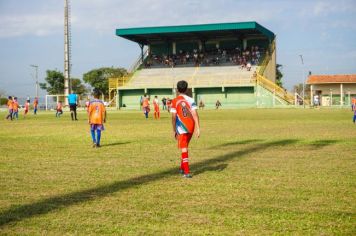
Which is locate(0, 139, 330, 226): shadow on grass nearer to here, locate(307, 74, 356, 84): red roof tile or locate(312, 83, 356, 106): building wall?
locate(312, 83, 356, 106): building wall

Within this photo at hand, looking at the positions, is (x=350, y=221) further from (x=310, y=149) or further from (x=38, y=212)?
(x=310, y=149)

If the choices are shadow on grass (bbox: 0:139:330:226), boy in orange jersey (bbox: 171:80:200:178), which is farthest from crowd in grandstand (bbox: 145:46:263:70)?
boy in orange jersey (bbox: 171:80:200:178)

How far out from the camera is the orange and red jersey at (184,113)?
9375 mm

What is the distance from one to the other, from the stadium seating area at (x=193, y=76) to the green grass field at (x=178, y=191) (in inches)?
1947

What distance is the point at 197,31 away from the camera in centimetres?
6600

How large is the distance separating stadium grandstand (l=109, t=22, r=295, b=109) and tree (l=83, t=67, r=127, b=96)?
2196 cm

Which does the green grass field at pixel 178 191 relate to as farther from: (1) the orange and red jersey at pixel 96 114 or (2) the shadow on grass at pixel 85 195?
(1) the orange and red jersey at pixel 96 114

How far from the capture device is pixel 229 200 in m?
6.95

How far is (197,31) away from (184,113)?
5772cm

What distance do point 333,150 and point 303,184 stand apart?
211 inches

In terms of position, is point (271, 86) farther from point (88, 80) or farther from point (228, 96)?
point (88, 80)

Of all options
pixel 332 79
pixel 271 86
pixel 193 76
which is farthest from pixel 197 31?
pixel 332 79

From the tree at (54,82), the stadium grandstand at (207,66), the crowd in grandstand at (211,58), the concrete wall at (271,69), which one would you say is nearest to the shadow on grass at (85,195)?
the stadium grandstand at (207,66)

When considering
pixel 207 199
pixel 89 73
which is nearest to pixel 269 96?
pixel 89 73
